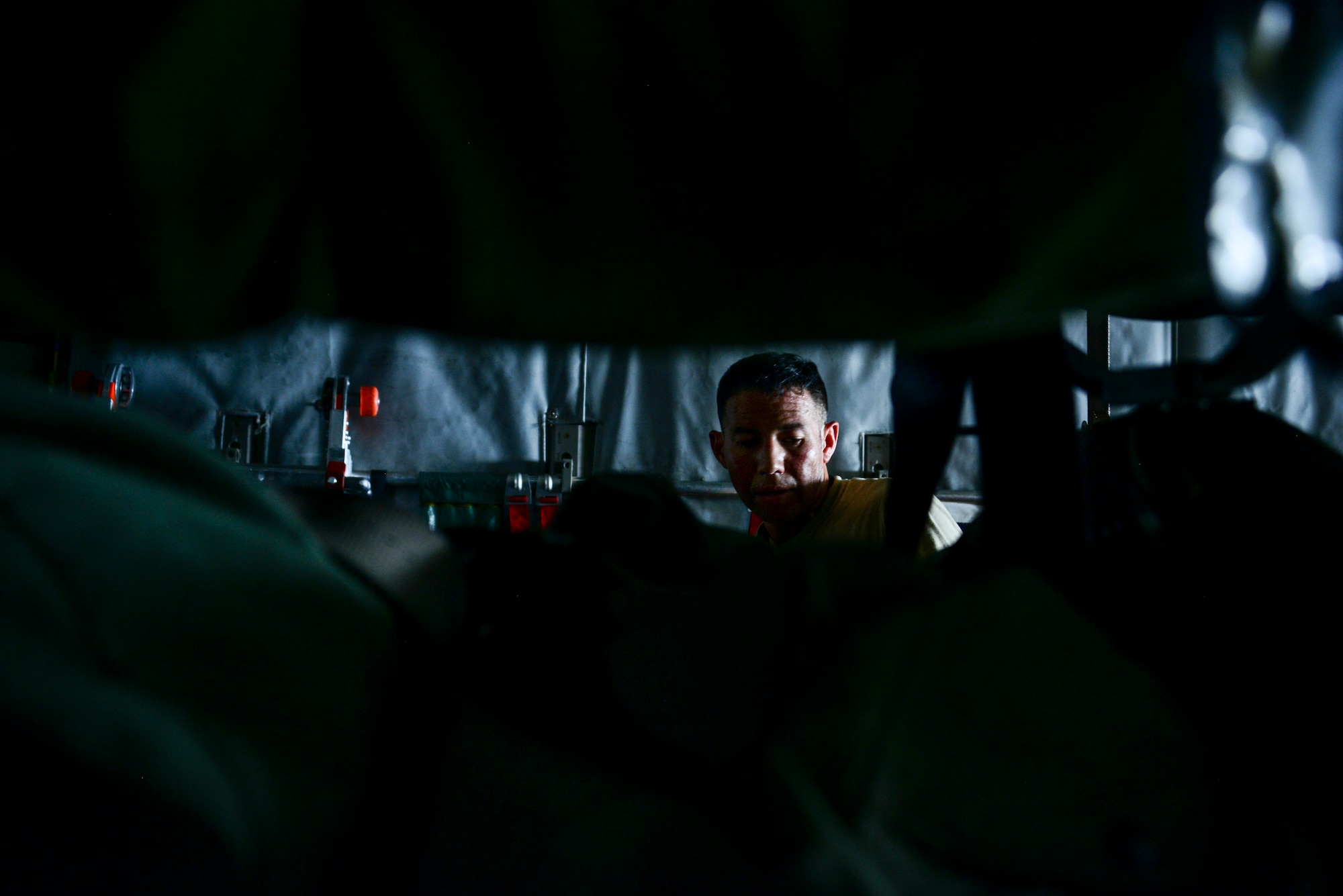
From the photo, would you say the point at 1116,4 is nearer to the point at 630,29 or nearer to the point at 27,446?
the point at 630,29

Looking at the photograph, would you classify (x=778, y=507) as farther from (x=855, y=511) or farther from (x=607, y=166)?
(x=607, y=166)

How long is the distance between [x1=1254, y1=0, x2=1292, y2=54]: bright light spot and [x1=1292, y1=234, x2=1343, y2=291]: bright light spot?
61 millimetres

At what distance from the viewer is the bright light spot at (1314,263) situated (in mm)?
243

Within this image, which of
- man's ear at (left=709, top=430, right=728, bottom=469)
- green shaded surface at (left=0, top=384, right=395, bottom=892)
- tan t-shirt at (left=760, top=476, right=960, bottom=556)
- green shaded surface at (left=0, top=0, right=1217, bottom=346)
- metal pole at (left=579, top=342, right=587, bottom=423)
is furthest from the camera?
metal pole at (left=579, top=342, right=587, bottom=423)

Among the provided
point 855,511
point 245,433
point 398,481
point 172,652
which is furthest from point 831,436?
point 172,652

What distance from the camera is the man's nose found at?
47.9 inches

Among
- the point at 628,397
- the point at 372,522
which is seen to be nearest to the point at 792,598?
the point at 372,522

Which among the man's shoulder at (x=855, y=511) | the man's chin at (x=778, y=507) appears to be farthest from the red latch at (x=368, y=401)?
the man's shoulder at (x=855, y=511)

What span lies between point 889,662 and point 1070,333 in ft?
5.25

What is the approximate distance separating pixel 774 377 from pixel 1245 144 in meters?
0.98

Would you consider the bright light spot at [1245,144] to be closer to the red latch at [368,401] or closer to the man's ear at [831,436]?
the man's ear at [831,436]

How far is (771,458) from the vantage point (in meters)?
1.22

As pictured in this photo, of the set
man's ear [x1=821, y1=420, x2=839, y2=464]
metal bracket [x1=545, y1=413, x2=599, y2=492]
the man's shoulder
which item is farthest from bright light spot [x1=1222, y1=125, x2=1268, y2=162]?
metal bracket [x1=545, y1=413, x2=599, y2=492]

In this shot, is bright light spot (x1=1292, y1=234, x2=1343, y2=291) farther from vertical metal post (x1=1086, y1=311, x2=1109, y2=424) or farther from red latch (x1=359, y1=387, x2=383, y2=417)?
red latch (x1=359, y1=387, x2=383, y2=417)
